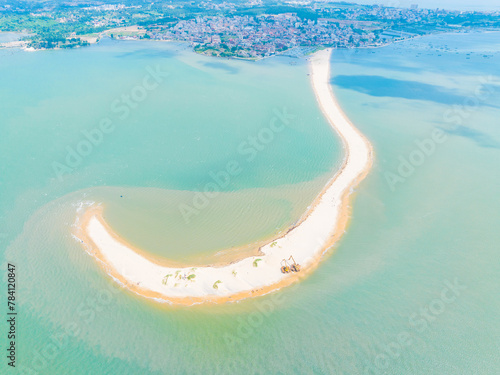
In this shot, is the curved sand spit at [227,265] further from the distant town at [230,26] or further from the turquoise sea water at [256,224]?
the distant town at [230,26]

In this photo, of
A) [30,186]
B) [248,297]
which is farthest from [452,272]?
[30,186]

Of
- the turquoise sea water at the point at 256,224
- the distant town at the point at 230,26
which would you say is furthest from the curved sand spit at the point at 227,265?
the distant town at the point at 230,26

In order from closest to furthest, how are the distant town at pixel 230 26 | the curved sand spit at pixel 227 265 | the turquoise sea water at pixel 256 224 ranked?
1. the turquoise sea water at pixel 256 224
2. the curved sand spit at pixel 227 265
3. the distant town at pixel 230 26

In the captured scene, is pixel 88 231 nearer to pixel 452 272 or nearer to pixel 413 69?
pixel 452 272

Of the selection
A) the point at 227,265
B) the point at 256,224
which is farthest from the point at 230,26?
the point at 227,265

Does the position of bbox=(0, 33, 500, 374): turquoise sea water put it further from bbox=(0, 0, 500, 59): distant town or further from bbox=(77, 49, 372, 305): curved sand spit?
bbox=(0, 0, 500, 59): distant town

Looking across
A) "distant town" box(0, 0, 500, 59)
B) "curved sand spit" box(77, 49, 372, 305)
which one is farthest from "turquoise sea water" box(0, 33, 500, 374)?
"distant town" box(0, 0, 500, 59)

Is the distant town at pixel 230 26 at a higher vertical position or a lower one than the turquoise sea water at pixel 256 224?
higher
